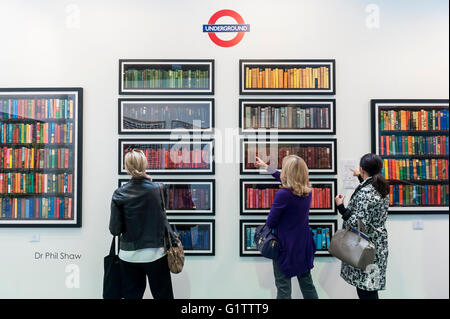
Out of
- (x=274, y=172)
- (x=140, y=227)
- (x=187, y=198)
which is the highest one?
(x=274, y=172)

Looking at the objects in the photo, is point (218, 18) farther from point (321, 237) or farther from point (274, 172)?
point (321, 237)

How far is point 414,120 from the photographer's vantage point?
8.10 ft

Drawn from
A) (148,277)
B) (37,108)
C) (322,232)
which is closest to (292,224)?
(322,232)

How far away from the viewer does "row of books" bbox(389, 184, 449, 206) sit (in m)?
2.44

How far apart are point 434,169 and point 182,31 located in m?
2.61

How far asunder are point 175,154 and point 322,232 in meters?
1.52

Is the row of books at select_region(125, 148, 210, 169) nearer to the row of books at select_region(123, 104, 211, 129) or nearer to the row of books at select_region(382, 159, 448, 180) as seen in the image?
the row of books at select_region(123, 104, 211, 129)

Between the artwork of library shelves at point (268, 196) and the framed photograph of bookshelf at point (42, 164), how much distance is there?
150 cm

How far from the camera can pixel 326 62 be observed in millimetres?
2461

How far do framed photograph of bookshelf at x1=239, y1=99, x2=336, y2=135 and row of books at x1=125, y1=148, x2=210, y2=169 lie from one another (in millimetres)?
→ 497
